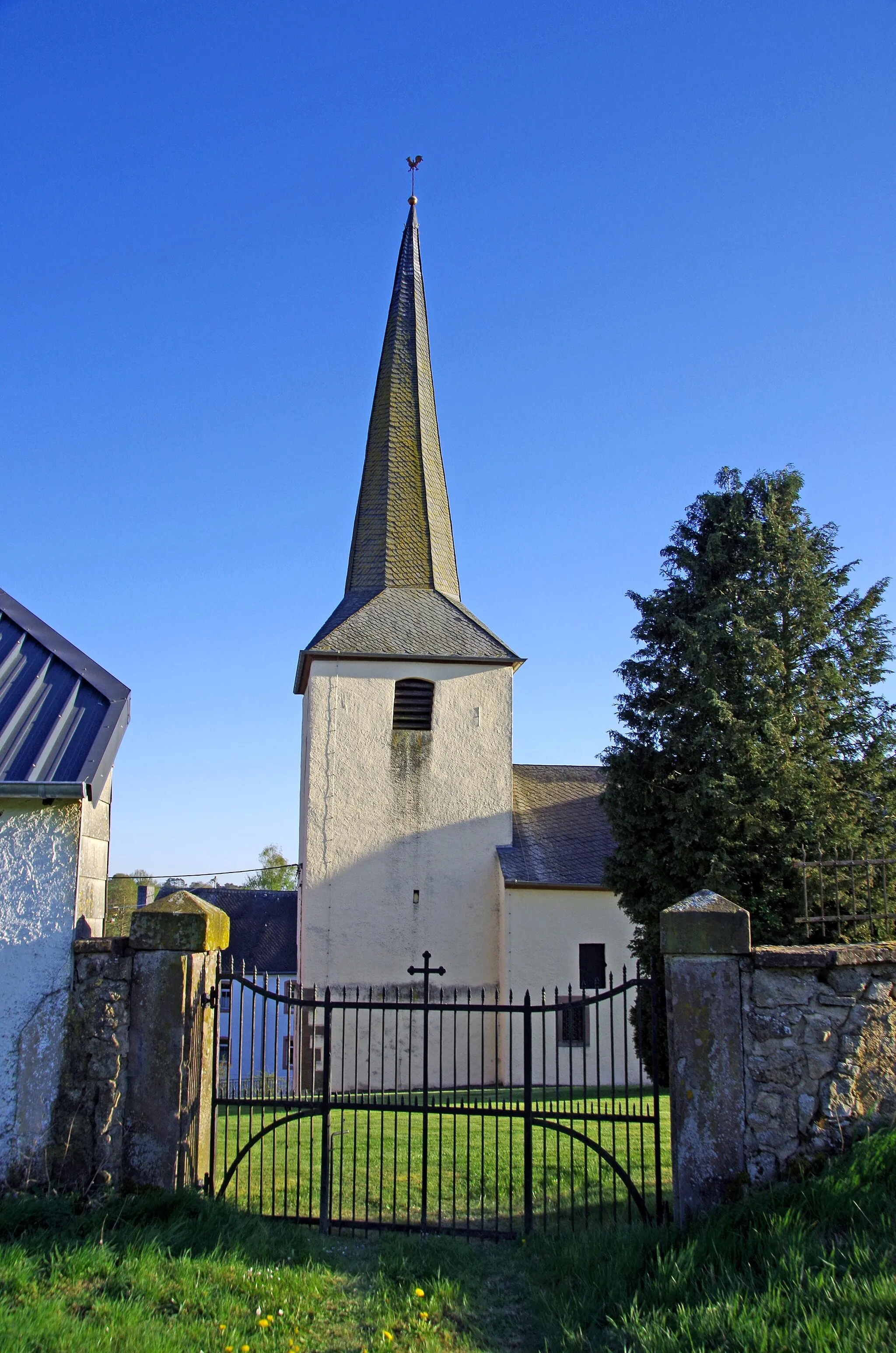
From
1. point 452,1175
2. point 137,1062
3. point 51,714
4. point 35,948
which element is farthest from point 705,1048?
point 51,714

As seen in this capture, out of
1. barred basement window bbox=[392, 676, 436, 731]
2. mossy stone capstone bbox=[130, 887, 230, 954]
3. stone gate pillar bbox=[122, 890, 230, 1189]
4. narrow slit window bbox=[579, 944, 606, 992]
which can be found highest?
barred basement window bbox=[392, 676, 436, 731]

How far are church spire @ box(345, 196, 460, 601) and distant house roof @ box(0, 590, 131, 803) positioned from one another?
1651cm

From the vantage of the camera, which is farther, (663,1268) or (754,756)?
(754,756)

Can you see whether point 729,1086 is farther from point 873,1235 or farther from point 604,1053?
point 604,1053

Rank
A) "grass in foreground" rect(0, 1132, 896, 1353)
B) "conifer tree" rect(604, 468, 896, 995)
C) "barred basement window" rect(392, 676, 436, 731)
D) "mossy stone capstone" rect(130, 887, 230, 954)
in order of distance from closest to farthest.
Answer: "grass in foreground" rect(0, 1132, 896, 1353) → "mossy stone capstone" rect(130, 887, 230, 954) → "conifer tree" rect(604, 468, 896, 995) → "barred basement window" rect(392, 676, 436, 731)

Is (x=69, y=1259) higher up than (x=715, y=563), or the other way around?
(x=715, y=563)

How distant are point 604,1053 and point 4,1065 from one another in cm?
1576

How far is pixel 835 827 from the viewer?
15023 mm

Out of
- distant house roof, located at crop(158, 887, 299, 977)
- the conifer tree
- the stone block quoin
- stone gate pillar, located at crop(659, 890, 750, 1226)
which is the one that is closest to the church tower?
the conifer tree

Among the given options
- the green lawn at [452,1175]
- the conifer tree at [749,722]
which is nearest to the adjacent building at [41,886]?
the green lawn at [452,1175]

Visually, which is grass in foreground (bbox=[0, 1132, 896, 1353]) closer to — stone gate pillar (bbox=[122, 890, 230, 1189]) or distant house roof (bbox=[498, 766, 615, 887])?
stone gate pillar (bbox=[122, 890, 230, 1189])

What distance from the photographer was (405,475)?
25.7 metres

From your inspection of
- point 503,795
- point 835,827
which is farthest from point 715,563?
point 503,795

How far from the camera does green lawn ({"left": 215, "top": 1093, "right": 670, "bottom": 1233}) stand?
22.1 feet
